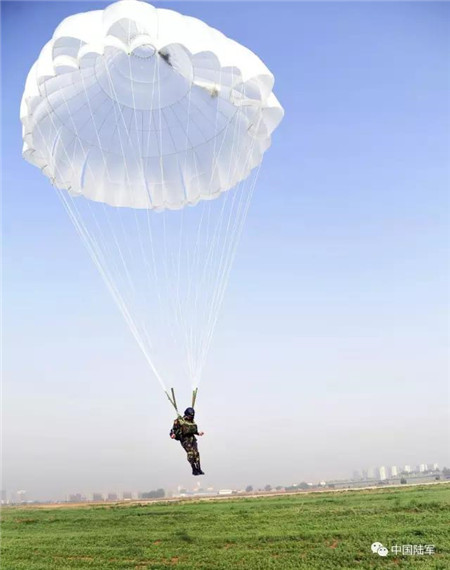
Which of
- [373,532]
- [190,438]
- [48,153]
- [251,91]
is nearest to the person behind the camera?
[190,438]

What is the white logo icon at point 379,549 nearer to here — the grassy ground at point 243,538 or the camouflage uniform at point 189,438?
the grassy ground at point 243,538

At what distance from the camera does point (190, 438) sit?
1188 cm

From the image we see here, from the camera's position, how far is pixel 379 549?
1805 cm

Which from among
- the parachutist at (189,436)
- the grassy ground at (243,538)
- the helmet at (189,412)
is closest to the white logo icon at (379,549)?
the grassy ground at (243,538)

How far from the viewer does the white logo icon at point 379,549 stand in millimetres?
17764

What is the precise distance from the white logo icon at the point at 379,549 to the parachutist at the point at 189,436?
9.63m

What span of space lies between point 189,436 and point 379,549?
10364mm

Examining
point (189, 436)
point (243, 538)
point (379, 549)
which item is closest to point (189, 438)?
point (189, 436)

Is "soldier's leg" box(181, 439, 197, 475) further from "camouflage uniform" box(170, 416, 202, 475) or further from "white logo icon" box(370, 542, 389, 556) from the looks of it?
"white logo icon" box(370, 542, 389, 556)

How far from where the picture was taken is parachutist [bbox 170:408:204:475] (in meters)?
11.8

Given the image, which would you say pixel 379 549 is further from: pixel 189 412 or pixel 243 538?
pixel 189 412

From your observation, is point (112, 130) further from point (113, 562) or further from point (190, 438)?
point (113, 562)

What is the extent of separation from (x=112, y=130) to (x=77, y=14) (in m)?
3.66

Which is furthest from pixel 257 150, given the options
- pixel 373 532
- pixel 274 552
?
pixel 373 532
